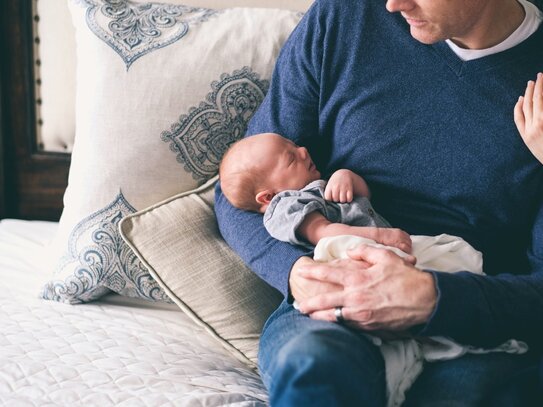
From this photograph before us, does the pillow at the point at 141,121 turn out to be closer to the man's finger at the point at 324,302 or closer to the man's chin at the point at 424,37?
the man's chin at the point at 424,37

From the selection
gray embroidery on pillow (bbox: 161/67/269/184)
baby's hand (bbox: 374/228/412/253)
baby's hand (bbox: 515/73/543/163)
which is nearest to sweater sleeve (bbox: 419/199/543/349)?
baby's hand (bbox: 374/228/412/253)

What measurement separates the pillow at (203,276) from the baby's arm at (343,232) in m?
0.21

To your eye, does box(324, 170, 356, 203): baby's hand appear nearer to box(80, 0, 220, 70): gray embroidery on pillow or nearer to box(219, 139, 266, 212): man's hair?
box(219, 139, 266, 212): man's hair

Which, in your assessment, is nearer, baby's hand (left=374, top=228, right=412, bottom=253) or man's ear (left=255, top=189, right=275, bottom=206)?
baby's hand (left=374, top=228, right=412, bottom=253)

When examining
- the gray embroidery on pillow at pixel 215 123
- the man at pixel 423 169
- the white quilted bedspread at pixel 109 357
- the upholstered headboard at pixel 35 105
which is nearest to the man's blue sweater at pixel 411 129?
the man at pixel 423 169

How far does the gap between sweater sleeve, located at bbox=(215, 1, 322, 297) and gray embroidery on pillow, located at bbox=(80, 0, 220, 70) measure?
25cm

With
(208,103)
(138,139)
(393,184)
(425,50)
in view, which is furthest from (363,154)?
(138,139)

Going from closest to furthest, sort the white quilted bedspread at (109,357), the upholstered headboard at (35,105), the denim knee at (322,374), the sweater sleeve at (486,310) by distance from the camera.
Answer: the denim knee at (322,374) → the sweater sleeve at (486,310) → the white quilted bedspread at (109,357) → the upholstered headboard at (35,105)

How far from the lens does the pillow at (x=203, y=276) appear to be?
149 centimetres

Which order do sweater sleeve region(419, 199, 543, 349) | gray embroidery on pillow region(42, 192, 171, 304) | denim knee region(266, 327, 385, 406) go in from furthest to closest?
gray embroidery on pillow region(42, 192, 171, 304) → sweater sleeve region(419, 199, 543, 349) → denim knee region(266, 327, 385, 406)

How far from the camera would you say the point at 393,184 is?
150 cm

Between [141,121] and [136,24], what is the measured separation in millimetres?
232

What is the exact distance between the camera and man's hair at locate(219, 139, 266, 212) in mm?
1468

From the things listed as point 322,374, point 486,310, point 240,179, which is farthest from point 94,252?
point 486,310
